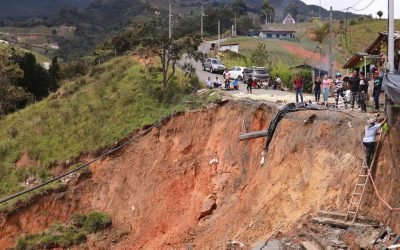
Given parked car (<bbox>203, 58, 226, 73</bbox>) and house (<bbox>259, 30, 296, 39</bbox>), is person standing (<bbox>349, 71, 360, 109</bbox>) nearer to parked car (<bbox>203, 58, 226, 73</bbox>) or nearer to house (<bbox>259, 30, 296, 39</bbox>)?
parked car (<bbox>203, 58, 226, 73</bbox>)

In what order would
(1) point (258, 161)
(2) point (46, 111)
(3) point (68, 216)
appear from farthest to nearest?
(2) point (46, 111) → (3) point (68, 216) → (1) point (258, 161)

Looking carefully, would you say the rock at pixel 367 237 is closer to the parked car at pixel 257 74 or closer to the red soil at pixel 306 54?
the parked car at pixel 257 74

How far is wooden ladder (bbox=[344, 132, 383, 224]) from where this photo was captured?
1602 centimetres

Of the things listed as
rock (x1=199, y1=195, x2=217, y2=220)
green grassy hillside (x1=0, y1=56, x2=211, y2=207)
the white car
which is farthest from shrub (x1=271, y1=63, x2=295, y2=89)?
rock (x1=199, y1=195, x2=217, y2=220)

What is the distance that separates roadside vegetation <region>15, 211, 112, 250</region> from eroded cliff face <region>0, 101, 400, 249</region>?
0.56 metres

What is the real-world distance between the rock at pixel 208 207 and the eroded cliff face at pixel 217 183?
0.05 metres

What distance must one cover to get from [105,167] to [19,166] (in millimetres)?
5608

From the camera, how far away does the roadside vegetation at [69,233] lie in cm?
2445

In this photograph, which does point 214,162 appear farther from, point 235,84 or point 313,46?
point 313,46

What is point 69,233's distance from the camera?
2508cm

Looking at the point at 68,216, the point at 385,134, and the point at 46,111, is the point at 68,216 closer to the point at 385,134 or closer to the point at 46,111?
the point at 46,111

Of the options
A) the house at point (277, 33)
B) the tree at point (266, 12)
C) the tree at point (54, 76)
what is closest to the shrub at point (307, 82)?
the tree at point (54, 76)

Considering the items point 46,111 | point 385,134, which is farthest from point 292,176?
point 46,111

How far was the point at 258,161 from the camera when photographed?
22000mm
